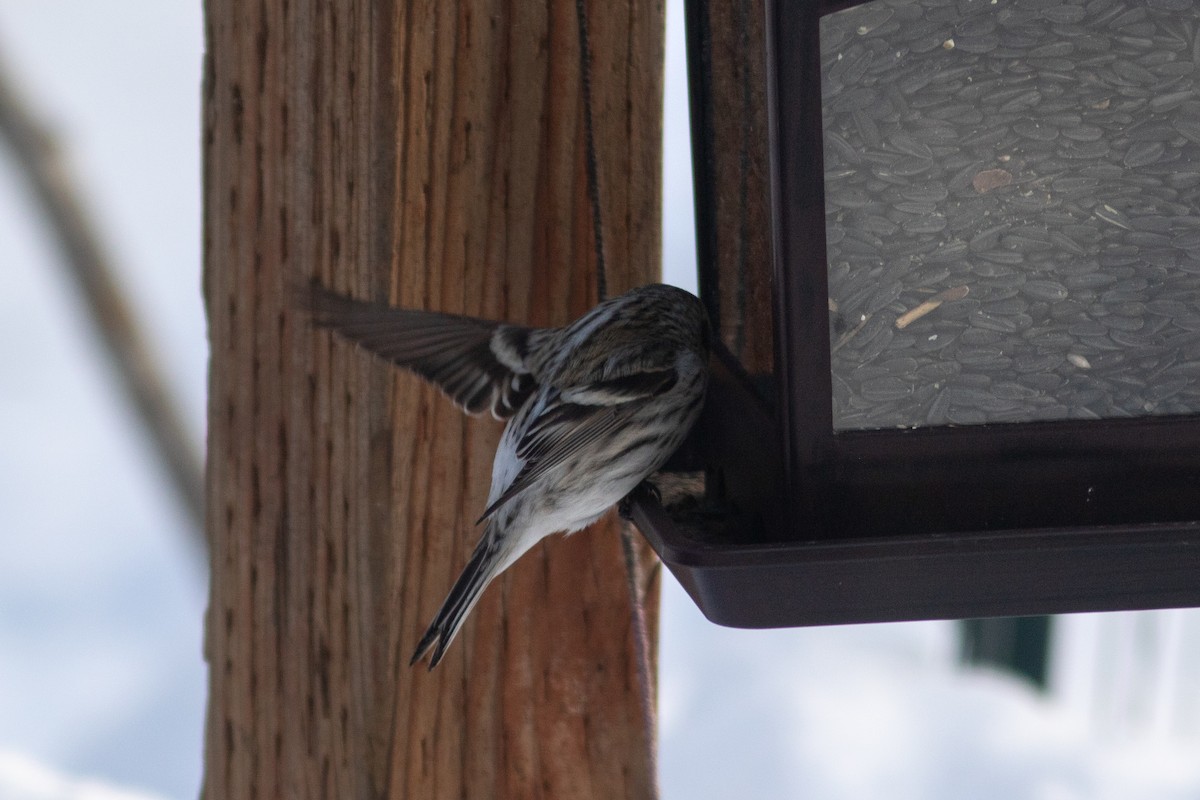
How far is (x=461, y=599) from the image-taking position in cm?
136

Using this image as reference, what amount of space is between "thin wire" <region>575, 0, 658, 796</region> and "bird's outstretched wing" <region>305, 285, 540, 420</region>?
0.51 ft

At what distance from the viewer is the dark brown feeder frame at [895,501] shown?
38.0 inches

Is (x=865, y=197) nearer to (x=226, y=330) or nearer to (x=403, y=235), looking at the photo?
(x=403, y=235)

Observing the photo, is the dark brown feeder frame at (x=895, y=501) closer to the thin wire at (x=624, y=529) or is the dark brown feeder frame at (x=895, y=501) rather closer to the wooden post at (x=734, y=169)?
the wooden post at (x=734, y=169)

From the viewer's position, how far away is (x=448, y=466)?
145 cm

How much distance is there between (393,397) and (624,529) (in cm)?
34

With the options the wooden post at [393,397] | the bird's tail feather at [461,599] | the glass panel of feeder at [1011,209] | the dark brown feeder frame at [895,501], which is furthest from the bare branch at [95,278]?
the glass panel of feeder at [1011,209]

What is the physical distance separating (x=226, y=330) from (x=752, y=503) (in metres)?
0.67

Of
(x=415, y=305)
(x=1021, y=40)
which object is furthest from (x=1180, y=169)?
(x=415, y=305)

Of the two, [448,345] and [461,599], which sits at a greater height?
[448,345]

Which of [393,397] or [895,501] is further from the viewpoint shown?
[393,397]

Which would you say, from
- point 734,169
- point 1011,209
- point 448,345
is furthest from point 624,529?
point 1011,209

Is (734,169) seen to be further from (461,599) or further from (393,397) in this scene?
(461,599)

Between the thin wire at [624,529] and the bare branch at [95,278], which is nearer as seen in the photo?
the thin wire at [624,529]
